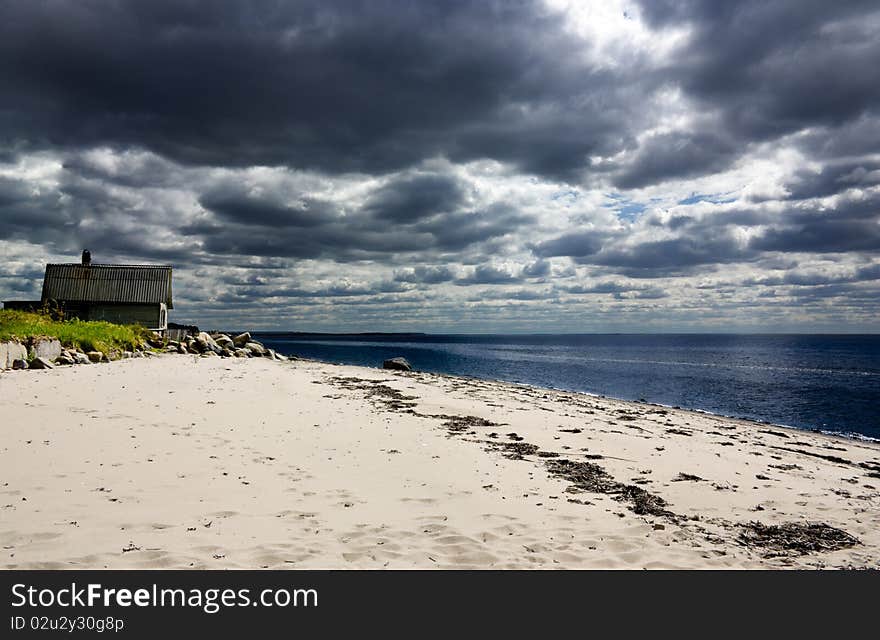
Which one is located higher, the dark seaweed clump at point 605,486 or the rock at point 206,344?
the rock at point 206,344

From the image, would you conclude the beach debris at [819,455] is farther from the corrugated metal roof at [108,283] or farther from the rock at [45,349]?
the corrugated metal roof at [108,283]

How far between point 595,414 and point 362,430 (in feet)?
34.7

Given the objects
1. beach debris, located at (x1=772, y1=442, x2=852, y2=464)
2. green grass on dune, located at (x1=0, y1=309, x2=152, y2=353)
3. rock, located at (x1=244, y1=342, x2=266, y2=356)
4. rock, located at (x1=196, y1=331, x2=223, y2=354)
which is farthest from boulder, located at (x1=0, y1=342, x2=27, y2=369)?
beach debris, located at (x1=772, y1=442, x2=852, y2=464)

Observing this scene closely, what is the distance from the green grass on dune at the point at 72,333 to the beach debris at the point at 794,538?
2484 cm

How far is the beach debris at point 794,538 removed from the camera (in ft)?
21.0

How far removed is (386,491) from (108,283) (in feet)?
143

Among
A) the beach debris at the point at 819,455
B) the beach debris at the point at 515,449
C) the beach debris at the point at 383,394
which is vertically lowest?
the beach debris at the point at 819,455

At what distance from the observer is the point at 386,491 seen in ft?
25.6

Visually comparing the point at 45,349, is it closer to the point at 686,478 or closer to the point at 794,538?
the point at 686,478

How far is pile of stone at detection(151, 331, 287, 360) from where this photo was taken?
35.3 meters

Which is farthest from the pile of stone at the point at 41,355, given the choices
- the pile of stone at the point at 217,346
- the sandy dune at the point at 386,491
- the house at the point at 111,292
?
the house at the point at 111,292

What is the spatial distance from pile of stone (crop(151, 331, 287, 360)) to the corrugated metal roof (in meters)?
5.80

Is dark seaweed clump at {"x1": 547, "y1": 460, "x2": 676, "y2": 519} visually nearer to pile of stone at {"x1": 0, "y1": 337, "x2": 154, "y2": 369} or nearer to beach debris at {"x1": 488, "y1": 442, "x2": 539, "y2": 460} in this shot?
beach debris at {"x1": 488, "y1": 442, "x2": 539, "y2": 460}

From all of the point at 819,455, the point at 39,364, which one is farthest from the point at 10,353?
the point at 819,455
